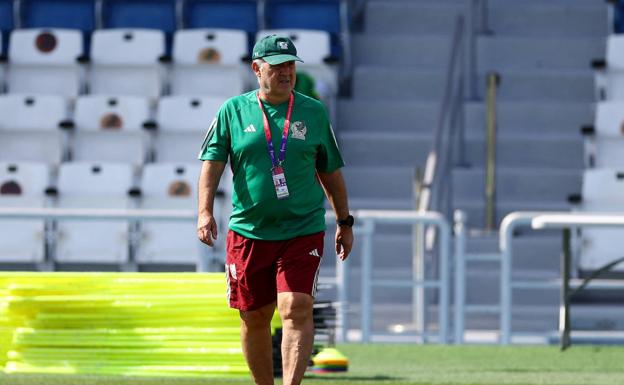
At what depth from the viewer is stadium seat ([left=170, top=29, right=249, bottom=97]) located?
14820mm

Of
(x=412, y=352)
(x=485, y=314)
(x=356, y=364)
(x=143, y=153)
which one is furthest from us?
(x=143, y=153)

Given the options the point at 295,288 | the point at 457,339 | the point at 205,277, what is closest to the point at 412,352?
the point at 457,339

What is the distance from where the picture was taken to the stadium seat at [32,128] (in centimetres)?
1430

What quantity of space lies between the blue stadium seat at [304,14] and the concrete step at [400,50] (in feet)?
0.97

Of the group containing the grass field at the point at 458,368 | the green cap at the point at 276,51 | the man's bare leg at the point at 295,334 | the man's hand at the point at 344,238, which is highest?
the green cap at the point at 276,51

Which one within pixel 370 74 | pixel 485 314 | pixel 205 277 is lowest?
pixel 485 314

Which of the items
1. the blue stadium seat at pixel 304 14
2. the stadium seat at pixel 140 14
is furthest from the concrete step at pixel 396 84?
the stadium seat at pixel 140 14

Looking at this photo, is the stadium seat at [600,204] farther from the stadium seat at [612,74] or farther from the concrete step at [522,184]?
the stadium seat at [612,74]

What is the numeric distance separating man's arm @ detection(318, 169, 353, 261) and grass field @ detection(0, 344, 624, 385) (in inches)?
74.9

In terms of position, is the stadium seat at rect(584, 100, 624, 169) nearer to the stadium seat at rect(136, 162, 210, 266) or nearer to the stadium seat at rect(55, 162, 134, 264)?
the stadium seat at rect(136, 162, 210, 266)

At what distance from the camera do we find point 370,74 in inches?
608

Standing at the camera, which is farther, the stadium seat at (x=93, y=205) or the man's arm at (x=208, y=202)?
the stadium seat at (x=93, y=205)

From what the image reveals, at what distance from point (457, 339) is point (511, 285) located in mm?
561

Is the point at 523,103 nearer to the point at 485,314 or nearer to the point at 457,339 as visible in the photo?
the point at 485,314
